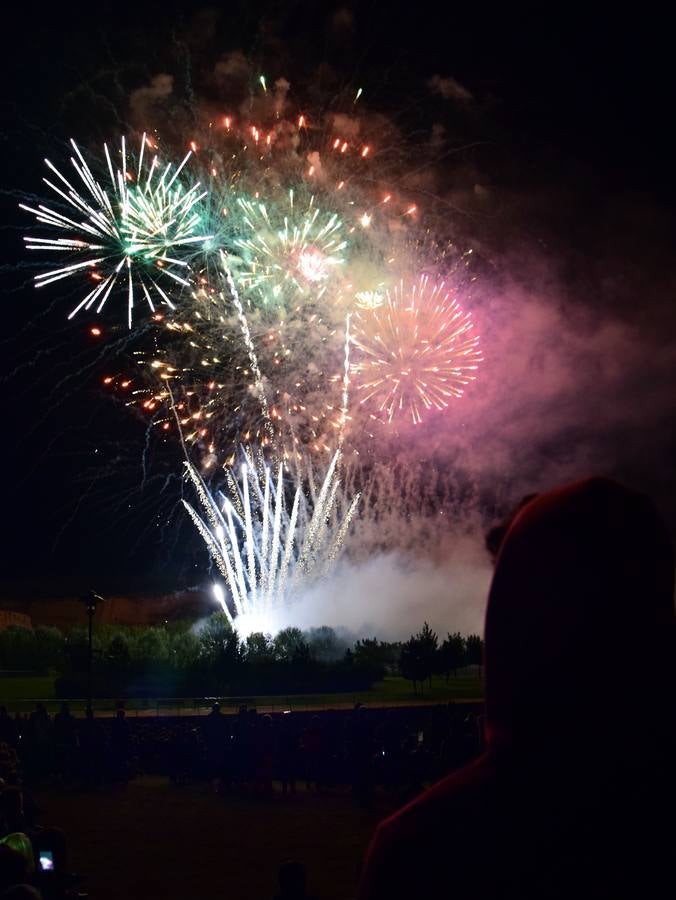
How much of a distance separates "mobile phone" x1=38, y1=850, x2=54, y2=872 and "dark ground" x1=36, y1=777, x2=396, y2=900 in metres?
3.86

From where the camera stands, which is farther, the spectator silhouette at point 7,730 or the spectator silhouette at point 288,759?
the spectator silhouette at point 7,730

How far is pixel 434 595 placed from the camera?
194 ft

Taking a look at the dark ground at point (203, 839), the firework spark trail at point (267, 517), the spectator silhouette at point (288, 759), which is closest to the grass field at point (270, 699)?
the firework spark trail at point (267, 517)

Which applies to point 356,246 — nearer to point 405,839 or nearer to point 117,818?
point 117,818

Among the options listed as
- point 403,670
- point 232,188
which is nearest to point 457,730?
point 232,188

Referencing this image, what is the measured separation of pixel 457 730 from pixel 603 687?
48.7ft

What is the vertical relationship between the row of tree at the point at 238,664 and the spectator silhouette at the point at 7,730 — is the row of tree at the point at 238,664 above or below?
above

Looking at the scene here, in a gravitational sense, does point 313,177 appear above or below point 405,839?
above

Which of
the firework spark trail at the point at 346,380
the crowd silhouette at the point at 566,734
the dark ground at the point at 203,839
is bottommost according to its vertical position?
the dark ground at the point at 203,839

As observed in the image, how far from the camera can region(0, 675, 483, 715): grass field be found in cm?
3030

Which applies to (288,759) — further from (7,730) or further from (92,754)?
(7,730)

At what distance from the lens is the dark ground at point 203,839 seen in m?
10.3

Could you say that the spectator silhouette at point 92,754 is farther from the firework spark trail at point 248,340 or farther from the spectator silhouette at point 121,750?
the firework spark trail at point 248,340

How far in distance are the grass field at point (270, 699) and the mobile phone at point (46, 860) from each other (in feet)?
74.4
